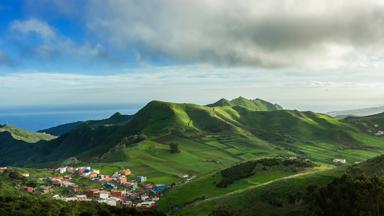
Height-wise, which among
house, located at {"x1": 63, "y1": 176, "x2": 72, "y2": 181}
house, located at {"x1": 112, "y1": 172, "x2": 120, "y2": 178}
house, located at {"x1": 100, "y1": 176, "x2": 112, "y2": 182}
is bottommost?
house, located at {"x1": 100, "y1": 176, "x2": 112, "y2": 182}

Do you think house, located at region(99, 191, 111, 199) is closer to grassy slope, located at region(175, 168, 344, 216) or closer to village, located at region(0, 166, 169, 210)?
village, located at region(0, 166, 169, 210)

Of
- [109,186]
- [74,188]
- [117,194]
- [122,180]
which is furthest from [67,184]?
[117,194]

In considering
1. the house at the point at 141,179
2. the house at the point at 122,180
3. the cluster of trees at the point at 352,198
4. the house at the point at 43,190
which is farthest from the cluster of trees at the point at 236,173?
the cluster of trees at the point at 352,198

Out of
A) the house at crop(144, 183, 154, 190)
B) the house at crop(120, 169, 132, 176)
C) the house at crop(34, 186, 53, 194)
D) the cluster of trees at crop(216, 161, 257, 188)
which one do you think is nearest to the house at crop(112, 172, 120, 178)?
the house at crop(120, 169, 132, 176)

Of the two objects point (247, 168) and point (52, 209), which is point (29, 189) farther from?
point (52, 209)

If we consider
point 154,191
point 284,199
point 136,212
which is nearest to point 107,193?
point 154,191

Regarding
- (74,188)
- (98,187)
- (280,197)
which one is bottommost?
(98,187)
